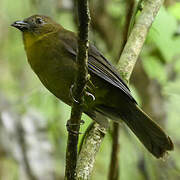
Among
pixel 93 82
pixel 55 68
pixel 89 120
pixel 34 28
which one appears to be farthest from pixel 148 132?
pixel 34 28

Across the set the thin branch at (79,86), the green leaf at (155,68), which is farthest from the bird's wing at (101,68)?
the green leaf at (155,68)

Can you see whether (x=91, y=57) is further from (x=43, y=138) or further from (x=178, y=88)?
(x=43, y=138)

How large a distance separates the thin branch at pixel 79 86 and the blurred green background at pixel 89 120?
895mm

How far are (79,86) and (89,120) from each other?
1058 mm

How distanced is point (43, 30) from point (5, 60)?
2.82 m

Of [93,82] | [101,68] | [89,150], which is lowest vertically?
[89,150]

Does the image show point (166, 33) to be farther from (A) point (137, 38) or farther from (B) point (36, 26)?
(B) point (36, 26)

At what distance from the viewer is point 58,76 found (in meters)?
2.99

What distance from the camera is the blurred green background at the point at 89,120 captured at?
3.43 meters

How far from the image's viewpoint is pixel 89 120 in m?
3.13

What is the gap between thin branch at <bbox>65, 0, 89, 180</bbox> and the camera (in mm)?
1835

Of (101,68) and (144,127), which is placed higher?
(101,68)

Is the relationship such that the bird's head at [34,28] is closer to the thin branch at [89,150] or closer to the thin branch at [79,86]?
the thin branch at [89,150]

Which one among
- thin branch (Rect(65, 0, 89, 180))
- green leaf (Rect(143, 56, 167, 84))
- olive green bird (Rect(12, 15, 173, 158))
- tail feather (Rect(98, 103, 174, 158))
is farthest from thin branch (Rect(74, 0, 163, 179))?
green leaf (Rect(143, 56, 167, 84))
